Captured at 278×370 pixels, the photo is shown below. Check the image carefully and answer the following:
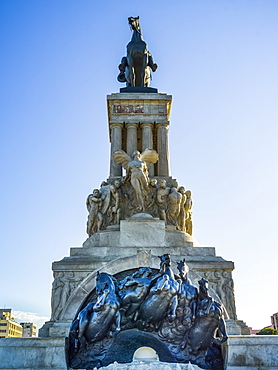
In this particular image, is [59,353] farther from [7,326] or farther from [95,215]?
[7,326]

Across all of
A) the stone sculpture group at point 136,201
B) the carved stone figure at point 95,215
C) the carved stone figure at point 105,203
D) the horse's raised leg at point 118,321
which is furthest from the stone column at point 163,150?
the horse's raised leg at point 118,321

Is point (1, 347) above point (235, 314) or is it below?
below

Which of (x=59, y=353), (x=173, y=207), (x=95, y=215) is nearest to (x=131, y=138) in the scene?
(x=173, y=207)

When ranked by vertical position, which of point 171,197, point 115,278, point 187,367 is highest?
point 171,197

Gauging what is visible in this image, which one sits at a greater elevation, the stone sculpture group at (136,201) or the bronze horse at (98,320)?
the stone sculpture group at (136,201)

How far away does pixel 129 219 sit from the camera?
14.8 metres

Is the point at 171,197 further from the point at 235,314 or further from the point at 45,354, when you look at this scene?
the point at 45,354

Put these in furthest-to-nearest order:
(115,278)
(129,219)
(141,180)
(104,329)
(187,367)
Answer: (141,180)
(129,219)
(115,278)
(104,329)
(187,367)

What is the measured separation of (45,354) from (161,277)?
3816mm

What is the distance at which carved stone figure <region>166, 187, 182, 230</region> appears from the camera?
631 inches

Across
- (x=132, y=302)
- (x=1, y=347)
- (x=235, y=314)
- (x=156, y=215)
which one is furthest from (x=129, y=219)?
(x=1, y=347)

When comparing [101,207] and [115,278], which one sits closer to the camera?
[115,278]

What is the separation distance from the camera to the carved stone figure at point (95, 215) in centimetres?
1589

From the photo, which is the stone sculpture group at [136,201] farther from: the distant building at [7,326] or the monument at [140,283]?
the distant building at [7,326]
